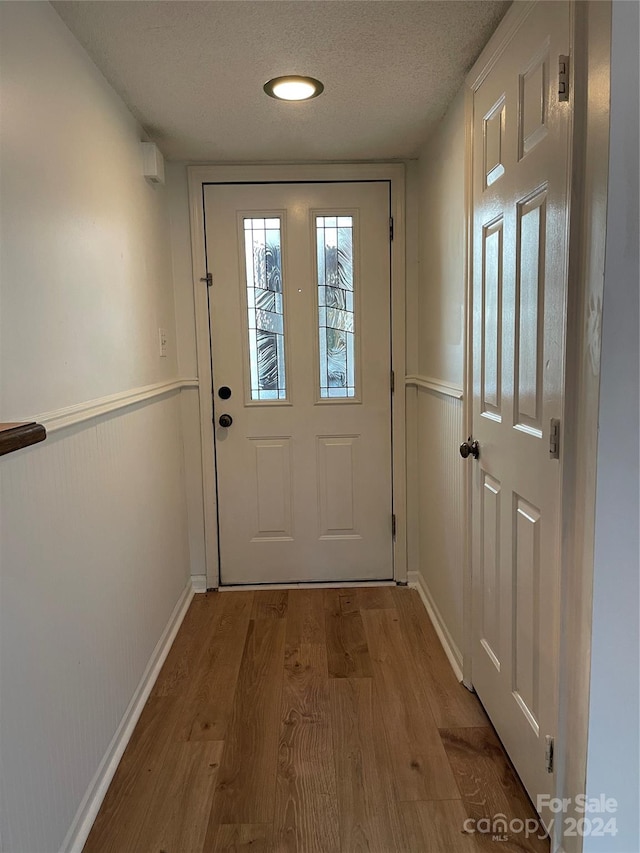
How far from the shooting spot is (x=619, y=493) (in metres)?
1.10

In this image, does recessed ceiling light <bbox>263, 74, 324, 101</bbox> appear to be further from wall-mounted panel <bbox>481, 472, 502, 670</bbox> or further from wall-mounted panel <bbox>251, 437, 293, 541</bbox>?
wall-mounted panel <bbox>251, 437, 293, 541</bbox>

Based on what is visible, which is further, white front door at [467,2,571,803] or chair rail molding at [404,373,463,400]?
chair rail molding at [404,373,463,400]

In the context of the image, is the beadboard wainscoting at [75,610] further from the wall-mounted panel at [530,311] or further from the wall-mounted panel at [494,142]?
the wall-mounted panel at [494,142]

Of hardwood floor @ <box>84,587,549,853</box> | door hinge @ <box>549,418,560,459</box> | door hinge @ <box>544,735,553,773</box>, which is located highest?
door hinge @ <box>549,418,560,459</box>

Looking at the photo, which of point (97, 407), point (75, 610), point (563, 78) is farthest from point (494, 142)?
point (75, 610)

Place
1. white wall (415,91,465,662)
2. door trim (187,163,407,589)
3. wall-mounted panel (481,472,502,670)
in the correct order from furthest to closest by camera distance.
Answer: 1. door trim (187,163,407,589)
2. white wall (415,91,465,662)
3. wall-mounted panel (481,472,502,670)

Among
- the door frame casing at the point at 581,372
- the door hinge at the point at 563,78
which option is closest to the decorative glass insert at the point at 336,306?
the door frame casing at the point at 581,372

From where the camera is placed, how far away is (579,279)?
1.15 m

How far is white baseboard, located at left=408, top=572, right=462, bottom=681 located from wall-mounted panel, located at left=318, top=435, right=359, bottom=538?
0.40 metres

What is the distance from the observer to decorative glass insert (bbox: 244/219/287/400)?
108 inches

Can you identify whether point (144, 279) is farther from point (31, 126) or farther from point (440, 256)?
point (440, 256)

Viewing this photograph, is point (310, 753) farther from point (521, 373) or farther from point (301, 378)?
point (301, 378)

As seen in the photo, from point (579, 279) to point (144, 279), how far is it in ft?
5.47

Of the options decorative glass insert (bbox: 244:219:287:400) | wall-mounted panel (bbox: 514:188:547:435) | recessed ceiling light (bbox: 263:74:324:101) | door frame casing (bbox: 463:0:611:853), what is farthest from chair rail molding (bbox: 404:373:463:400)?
recessed ceiling light (bbox: 263:74:324:101)
